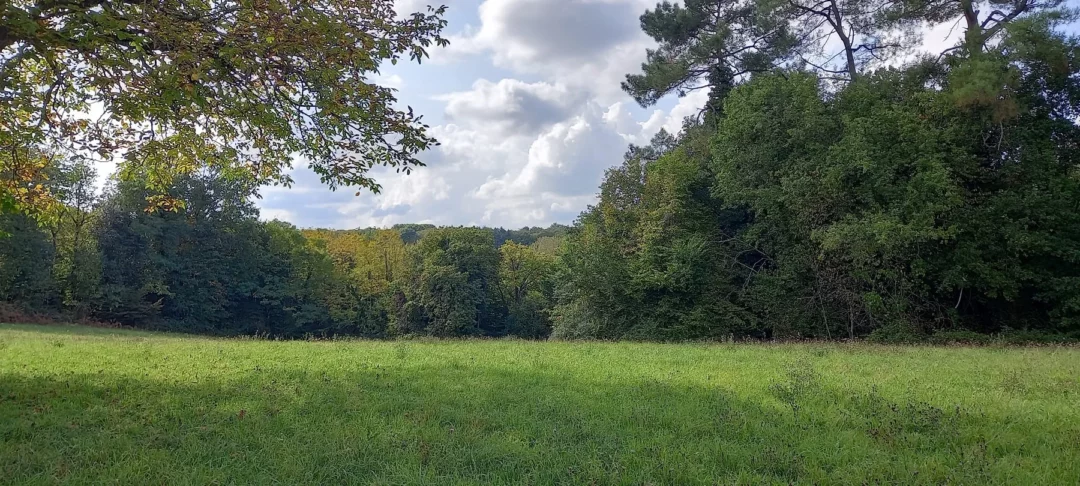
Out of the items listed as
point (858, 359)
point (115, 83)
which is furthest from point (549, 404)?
point (858, 359)

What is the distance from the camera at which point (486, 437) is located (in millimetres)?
5875

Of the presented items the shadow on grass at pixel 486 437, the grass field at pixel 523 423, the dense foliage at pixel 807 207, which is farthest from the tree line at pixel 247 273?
the shadow on grass at pixel 486 437

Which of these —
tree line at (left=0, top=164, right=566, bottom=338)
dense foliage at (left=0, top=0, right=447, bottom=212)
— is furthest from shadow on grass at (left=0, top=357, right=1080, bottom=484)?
tree line at (left=0, top=164, right=566, bottom=338)

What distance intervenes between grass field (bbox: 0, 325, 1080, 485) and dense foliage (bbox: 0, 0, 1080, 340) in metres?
4.01

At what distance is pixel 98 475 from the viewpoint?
471cm

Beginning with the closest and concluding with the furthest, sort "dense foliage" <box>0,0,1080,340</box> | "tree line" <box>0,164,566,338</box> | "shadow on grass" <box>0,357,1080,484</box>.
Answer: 1. "shadow on grass" <box>0,357,1080,484</box>
2. "dense foliage" <box>0,0,1080,340</box>
3. "tree line" <box>0,164,566,338</box>

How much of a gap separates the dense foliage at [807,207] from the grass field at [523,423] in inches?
158

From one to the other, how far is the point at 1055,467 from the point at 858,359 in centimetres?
783

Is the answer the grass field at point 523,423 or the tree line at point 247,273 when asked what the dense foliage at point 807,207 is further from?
the grass field at point 523,423

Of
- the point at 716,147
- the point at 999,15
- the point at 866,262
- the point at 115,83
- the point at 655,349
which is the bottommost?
the point at 655,349

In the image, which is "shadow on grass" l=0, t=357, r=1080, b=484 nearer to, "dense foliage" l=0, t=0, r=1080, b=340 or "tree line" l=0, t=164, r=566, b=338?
"dense foliage" l=0, t=0, r=1080, b=340

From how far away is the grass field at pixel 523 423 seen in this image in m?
4.93

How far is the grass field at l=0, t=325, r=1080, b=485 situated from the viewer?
16.2 ft

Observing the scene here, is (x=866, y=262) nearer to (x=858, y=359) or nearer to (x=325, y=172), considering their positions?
(x=858, y=359)
